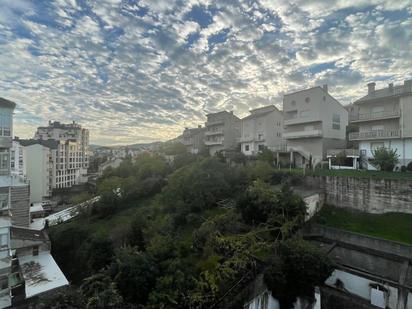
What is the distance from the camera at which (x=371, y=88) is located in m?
26.0

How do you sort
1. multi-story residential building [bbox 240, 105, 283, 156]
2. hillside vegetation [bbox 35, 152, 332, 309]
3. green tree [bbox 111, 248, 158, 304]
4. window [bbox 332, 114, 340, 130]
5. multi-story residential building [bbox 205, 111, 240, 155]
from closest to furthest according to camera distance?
hillside vegetation [bbox 35, 152, 332, 309]
green tree [bbox 111, 248, 158, 304]
window [bbox 332, 114, 340, 130]
multi-story residential building [bbox 240, 105, 283, 156]
multi-story residential building [bbox 205, 111, 240, 155]

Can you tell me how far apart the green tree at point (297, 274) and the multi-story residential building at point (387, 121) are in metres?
16.2

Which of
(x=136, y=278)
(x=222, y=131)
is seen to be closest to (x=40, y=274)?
(x=136, y=278)

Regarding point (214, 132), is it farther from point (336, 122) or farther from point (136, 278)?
point (136, 278)

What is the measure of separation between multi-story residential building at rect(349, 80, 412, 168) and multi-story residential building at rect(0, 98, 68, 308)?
2777 cm

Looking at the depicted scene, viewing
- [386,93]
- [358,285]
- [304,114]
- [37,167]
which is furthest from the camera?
[37,167]

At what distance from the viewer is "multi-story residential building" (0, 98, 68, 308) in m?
9.60

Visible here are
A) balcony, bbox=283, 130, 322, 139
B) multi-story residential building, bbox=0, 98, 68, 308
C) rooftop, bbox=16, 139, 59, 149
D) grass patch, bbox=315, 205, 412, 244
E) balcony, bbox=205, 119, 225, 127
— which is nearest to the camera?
multi-story residential building, bbox=0, 98, 68, 308

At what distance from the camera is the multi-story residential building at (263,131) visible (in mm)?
34938

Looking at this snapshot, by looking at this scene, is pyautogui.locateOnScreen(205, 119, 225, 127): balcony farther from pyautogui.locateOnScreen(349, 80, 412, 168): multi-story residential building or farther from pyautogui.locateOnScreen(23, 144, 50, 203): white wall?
pyautogui.locateOnScreen(23, 144, 50, 203): white wall

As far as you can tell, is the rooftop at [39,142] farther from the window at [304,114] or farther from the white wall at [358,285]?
the white wall at [358,285]

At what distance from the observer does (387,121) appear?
22.6m

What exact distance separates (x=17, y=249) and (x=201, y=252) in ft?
47.7

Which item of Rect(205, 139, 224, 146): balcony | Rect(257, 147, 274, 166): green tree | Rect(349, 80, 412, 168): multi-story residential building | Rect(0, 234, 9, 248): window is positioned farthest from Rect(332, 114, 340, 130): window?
Rect(0, 234, 9, 248): window
